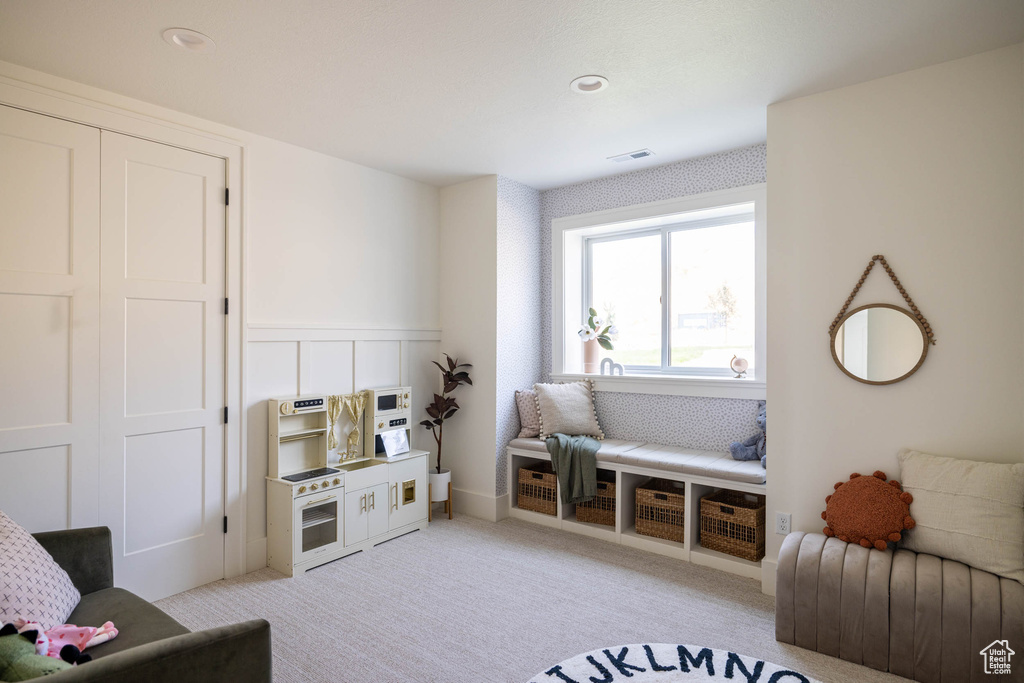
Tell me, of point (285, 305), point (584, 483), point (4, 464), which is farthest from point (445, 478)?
point (4, 464)

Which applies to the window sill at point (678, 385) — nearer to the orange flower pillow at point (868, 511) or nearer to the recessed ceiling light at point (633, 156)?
the orange flower pillow at point (868, 511)

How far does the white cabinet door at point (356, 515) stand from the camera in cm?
356

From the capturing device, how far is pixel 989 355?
2.46 metres

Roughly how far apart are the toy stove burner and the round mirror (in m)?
2.99

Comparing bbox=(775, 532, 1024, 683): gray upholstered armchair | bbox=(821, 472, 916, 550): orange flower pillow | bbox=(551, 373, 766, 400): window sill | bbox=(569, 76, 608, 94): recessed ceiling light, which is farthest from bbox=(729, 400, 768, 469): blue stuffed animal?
bbox=(569, 76, 608, 94): recessed ceiling light

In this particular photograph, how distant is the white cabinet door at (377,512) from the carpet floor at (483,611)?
0.12m

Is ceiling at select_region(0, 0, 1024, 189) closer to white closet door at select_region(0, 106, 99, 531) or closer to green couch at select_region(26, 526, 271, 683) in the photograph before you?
white closet door at select_region(0, 106, 99, 531)

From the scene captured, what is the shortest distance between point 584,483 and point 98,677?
3.03m

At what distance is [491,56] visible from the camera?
2.50 meters

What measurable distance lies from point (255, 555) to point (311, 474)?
1.86ft

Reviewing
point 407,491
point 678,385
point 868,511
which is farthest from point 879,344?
point 407,491

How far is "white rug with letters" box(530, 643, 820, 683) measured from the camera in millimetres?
2213

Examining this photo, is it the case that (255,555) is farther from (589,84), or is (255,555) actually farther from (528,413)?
(589,84)

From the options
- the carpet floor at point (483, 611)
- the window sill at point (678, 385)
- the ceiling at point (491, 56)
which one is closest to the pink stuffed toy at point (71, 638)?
the carpet floor at point (483, 611)
